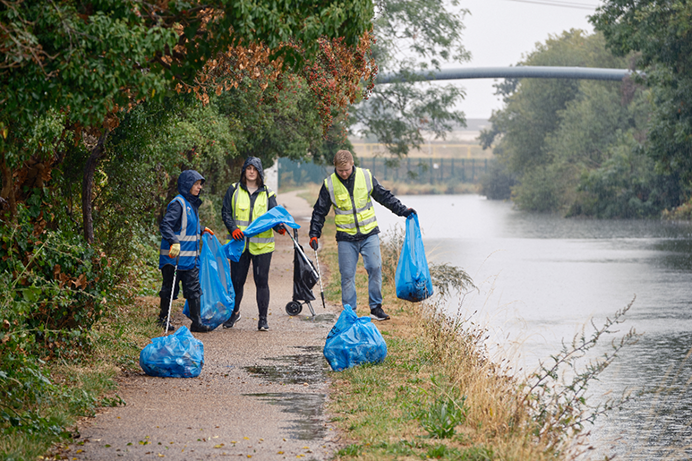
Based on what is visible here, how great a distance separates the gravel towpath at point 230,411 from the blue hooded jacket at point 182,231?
85 cm

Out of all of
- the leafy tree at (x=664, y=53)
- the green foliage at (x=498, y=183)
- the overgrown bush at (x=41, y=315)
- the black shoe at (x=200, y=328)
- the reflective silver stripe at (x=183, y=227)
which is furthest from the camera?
the green foliage at (x=498, y=183)

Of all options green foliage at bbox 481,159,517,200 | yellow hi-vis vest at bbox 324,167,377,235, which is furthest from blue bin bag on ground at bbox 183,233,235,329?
green foliage at bbox 481,159,517,200

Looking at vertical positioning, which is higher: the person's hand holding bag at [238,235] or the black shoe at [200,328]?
the person's hand holding bag at [238,235]

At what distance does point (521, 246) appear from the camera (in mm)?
25969

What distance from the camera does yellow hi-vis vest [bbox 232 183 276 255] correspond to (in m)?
9.31

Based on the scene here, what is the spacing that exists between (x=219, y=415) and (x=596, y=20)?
2225cm

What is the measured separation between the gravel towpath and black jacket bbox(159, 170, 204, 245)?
113 centimetres

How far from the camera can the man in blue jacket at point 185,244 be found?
341 inches

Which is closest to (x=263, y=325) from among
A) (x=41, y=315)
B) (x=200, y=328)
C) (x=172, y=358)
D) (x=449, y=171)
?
(x=200, y=328)

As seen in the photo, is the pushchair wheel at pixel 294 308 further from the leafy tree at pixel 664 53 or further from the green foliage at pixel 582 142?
the green foliage at pixel 582 142

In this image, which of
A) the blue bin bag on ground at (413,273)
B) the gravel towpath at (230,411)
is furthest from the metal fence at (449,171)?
the gravel towpath at (230,411)

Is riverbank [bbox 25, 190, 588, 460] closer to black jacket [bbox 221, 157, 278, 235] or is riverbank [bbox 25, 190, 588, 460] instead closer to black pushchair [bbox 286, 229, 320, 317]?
black jacket [bbox 221, 157, 278, 235]

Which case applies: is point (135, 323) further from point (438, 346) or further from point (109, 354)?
point (438, 346)

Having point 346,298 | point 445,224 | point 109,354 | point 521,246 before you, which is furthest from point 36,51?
point 445,224
